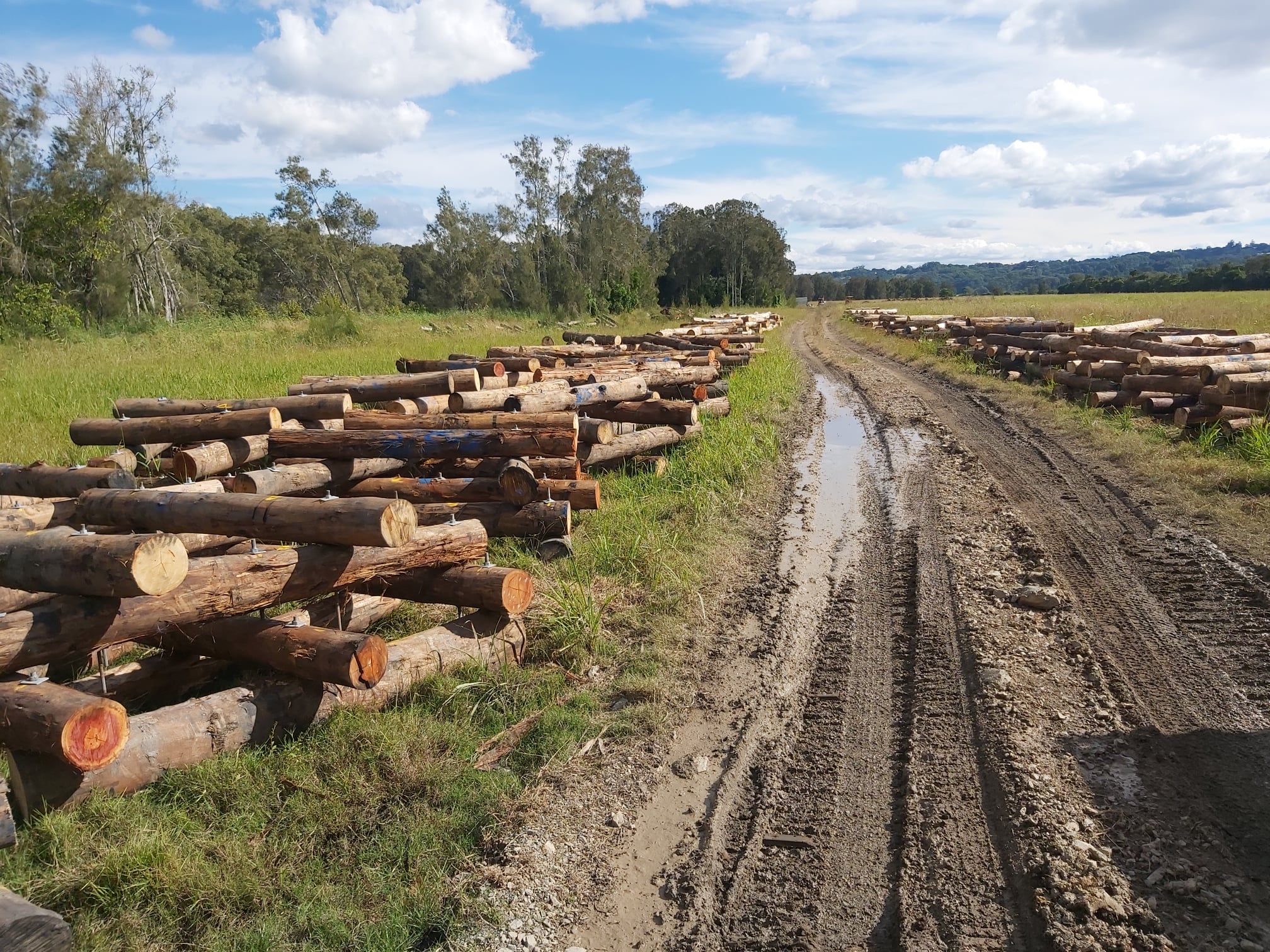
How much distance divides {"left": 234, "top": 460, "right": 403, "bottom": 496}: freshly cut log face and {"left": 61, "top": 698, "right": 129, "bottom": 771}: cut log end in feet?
10.3

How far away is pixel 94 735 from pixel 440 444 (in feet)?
14.3

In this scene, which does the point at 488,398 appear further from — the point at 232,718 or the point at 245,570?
the point at 232,718

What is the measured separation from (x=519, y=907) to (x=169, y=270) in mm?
46882

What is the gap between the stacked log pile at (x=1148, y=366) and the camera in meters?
10.5

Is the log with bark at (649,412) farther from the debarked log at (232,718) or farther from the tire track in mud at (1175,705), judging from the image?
the debarked log at (232,718)

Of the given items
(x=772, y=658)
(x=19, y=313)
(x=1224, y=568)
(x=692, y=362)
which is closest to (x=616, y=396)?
(x=692, y=362)

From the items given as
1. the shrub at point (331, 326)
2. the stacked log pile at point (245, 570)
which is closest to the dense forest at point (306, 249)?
the shrub at point (331, 326)

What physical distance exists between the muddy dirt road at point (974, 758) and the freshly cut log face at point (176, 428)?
544 centimetres

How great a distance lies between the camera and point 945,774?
3717 millimetres

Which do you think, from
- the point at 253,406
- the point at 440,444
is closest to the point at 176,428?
the point at 253,406

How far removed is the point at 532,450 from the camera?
739 centimetres

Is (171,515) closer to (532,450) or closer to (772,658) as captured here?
(532,450)

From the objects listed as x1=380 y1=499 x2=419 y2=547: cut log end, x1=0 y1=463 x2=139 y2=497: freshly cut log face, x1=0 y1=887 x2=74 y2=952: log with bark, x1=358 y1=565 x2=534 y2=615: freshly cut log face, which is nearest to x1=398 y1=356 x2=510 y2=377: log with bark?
x1=0 y1=463 x2=139 y2=497: freshly cut log face

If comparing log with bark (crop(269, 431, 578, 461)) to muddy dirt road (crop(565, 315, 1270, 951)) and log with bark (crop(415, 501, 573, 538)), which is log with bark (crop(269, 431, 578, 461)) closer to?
log with bark (crop(415, 501, 573, 538))
